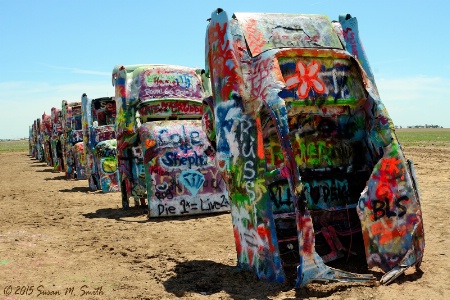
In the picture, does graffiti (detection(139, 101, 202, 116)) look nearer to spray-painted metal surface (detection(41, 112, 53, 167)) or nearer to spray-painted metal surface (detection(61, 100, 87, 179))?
spray-painted metal surface (detection(61, 100, 87, 179))

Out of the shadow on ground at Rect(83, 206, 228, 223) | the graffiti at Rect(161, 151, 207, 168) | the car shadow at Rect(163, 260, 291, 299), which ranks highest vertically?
the graffiti at Rect(161, 151, 207, 168)

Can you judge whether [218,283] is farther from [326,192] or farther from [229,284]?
[326,192]

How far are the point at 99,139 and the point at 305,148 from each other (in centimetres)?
998

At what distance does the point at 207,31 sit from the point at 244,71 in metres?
0.82

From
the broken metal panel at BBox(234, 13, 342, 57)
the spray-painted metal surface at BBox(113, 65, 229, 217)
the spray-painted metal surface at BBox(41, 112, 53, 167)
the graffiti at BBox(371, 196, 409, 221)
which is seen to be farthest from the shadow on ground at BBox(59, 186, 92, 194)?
the spray-painted metal surface at BBox(41, 112, 53, 167)

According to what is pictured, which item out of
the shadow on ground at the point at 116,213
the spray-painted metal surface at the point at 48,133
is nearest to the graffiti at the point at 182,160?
the shadow on ground at the point at 116,213

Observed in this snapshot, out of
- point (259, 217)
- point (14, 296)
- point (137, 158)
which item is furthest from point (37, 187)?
point (259, 217)

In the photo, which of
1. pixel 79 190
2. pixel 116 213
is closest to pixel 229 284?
pixel 116 213

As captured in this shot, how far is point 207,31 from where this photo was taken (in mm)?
5574

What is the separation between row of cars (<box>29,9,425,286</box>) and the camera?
4.54m

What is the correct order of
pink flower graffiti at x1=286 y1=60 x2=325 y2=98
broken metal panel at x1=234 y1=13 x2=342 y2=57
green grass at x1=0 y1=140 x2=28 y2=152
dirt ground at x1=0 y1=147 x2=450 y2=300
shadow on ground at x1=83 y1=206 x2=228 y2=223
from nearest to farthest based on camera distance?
dirt ground at x1=0 y1=147 x2=450 y2=300 → pink flower graffiti at x1=286 y1=60 x2=325 y2=98 → broken metal panel at x1=234 y1=13 x2=342 y2=57 → shadow on ground at x1=83 y1=206 x2=228 y2=223 → green grass at x1=0 y1=140 x2=28 y2=152

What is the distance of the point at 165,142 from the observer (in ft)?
28.9

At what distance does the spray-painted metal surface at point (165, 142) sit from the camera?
8.77 meters

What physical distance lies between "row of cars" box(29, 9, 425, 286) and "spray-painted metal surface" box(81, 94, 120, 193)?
8.29 metres
